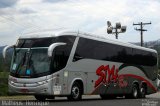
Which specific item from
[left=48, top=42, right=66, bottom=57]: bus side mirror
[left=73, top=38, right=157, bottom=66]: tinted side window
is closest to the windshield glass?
[left=48, top=42, right=66, bottom=57]: bus side mirror

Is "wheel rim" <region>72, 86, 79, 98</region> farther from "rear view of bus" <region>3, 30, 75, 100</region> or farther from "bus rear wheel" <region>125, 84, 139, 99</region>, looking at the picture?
"bus rear wheel" <region>125, 84, 139, 99</region>

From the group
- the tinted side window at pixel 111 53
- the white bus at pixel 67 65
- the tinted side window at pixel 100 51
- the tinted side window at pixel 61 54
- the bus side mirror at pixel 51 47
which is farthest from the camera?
the tinted side window at pixel 111 53

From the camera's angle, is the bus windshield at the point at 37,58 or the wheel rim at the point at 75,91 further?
the wheel rim at the point at 75,91

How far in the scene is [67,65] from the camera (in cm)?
2202

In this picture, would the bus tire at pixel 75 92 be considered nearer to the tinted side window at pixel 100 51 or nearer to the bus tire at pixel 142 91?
the tinted side window at pixel 100 51

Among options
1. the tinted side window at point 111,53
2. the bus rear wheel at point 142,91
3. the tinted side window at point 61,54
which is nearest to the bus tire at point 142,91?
the bus rear wheel at point 142,91

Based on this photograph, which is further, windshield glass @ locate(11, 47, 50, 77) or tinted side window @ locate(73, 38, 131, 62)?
tinted side window @ locate(73, 38, 131, 62)

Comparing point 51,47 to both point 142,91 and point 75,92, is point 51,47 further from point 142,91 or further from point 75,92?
point 142,91

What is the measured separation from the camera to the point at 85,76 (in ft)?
78.2

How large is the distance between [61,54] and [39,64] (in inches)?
46.8

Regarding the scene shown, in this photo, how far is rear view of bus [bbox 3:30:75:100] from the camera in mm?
20875

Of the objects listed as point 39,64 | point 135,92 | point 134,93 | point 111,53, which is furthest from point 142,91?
point 39,64

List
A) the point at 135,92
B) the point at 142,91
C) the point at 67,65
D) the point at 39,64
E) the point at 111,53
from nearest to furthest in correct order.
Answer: the point at 39,64, the point at 67,65, the point at 111,53, the point at 135,92, the point at 142,91

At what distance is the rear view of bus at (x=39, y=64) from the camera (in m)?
20.9
